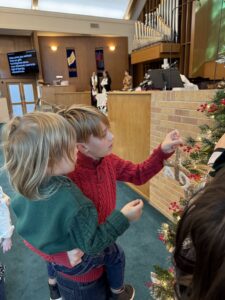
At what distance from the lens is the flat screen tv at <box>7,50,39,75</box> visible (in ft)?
24.5

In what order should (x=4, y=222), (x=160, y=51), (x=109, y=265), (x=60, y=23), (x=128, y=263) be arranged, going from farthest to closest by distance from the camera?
(x=60, y=23) < (x=160, y=51) < (x=128, y=263) < (x=4, y=222) < (x=109, y=265)

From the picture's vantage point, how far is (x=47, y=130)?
2.29ft

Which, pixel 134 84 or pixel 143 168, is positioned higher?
pixel 134 84

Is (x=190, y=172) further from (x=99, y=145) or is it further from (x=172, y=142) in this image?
(x=99, y=145)

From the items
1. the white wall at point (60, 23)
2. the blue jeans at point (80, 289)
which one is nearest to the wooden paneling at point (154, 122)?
the blue jeans at point (80, 289)

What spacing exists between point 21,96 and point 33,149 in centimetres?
827

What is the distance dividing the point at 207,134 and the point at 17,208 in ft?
3.11

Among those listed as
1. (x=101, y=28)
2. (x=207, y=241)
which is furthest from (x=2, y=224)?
(x=101, y=28)

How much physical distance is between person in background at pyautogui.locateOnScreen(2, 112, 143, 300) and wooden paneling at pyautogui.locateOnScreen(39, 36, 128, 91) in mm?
7869

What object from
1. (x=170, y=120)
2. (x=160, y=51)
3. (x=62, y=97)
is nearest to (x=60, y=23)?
(x=62, y=97)

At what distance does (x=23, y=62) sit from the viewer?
297 inches

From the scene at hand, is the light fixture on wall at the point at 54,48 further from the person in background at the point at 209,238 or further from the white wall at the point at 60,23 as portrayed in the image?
the person in background at the point at 209,238

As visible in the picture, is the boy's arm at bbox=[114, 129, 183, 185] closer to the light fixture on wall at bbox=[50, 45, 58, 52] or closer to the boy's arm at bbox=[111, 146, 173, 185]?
the boy's arm at bbox=[111, 146, 173, 185]

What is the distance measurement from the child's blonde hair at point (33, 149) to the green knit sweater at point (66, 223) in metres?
0.04
